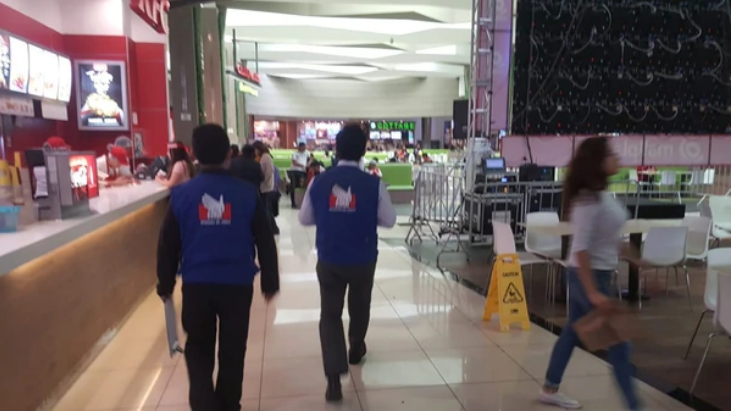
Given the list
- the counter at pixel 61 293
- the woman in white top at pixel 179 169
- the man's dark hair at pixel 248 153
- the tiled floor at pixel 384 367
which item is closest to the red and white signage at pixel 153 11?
the woman in white top at pixel 179 169

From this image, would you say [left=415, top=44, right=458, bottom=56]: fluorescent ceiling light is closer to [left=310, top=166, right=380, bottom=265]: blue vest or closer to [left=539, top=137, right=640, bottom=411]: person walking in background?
[left=310, top=166, right=380, bottom=265]: blue vest

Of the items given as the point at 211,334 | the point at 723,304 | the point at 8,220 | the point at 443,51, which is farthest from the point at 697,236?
the point at 443,51

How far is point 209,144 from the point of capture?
2447 mm

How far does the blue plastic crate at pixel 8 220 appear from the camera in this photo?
2791 mm

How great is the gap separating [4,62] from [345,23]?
1133cm

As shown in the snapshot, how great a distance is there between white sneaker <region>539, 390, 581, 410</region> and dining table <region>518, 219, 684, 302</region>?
182 centimetres

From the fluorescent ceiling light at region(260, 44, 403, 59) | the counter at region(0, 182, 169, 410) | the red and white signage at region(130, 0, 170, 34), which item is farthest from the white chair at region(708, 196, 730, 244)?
the fluorescent ceiling light at region(260, 44, 403, 59)

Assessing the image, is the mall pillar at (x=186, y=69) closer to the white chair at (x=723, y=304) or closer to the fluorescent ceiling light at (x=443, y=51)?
the white chair at (x=723, y=304)

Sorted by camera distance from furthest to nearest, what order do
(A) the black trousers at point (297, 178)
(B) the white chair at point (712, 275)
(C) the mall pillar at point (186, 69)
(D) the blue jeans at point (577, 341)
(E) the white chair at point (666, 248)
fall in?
1. (A) the black trousers at point (297, 178)
2. (C) the mall pillar at point (186, 69)
3. (E) the white chair at point (666, 248)
4. (B) the white chair at point (712, 275)
5. (D) the blue jeans at point (577, 341)

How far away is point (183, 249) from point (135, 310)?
9.64 ft

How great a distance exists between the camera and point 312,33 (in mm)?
15836

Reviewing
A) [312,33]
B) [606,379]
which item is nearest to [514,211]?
[606,379]

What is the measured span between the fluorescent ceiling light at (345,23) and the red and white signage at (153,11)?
7111mm

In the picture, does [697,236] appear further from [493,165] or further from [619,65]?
[493,165]
